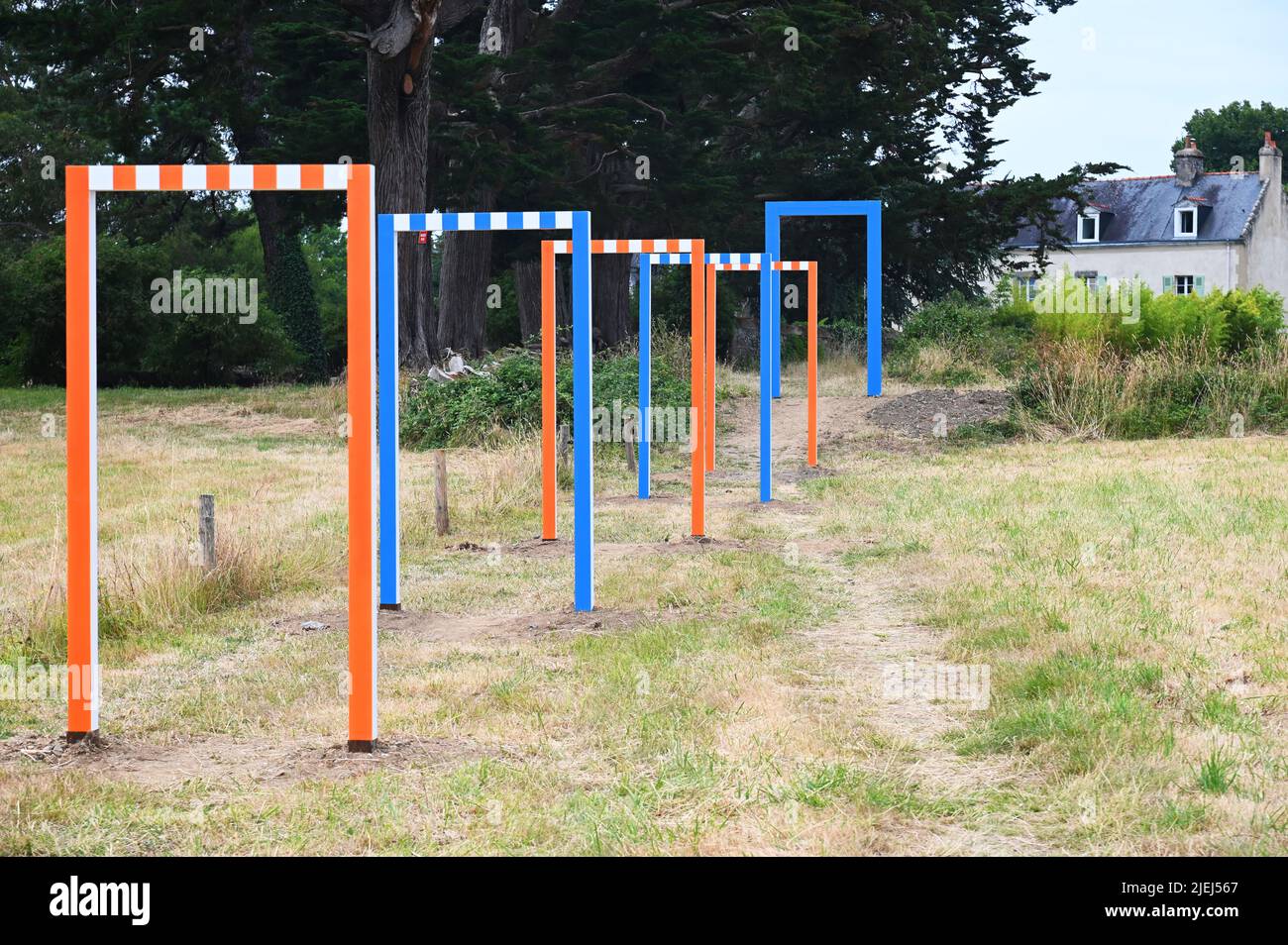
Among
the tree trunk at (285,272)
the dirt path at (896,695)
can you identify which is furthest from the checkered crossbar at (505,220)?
the tree trunk at (285,272)

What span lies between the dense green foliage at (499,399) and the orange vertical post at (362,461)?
464 inches

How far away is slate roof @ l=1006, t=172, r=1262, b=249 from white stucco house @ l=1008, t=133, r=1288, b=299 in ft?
0.12

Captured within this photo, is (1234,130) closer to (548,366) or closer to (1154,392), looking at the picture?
(1154,392)

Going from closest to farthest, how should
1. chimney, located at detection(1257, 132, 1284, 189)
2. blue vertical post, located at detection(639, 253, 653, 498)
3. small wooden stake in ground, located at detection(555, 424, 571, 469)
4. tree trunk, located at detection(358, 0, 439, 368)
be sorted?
1. blue vertical post, located at detection(639, 253, 653, 498)
2. small wooden stake in ground, located at detection(555, 424, 571, 469)
3. tree trunk, located at detection(358, 0, 439, 368)
4. chimney, located at detection(1257, 132, 1284, 189)

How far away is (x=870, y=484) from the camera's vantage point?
15.8 meters

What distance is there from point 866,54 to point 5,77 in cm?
3112

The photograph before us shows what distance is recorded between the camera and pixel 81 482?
20.7 ft

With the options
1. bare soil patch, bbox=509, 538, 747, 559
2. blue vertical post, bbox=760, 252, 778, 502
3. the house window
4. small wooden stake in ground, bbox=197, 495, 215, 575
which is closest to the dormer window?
the house window

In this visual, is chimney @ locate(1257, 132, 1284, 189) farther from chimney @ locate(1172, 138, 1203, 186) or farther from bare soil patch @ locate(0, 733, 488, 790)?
bare soil patch @ locate(0, 733, 488, 790)

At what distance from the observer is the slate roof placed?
5431 cm

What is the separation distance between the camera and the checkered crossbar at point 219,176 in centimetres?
603
